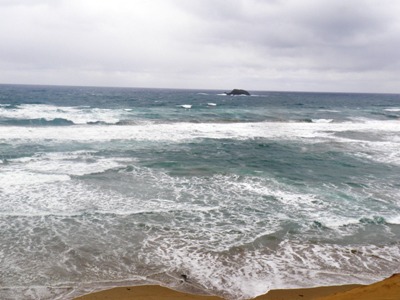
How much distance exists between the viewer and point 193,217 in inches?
456

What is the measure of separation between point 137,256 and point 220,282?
2.31m

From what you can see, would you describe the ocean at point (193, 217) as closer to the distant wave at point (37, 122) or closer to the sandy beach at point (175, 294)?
the sandy beach at point (175, 294)

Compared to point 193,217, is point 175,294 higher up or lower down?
lower down

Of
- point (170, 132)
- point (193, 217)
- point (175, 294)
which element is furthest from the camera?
point (170, 132)

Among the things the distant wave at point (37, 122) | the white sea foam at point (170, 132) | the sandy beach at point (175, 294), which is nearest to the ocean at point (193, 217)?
the sandy beach at point (175, 294)

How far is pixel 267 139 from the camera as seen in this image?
28891 millimetres

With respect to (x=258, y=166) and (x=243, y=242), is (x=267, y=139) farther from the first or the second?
(x=243, y=242)

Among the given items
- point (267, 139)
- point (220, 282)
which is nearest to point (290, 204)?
point (220, 282)

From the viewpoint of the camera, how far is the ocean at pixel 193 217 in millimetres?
8117

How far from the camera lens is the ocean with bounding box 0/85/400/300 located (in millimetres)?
8117

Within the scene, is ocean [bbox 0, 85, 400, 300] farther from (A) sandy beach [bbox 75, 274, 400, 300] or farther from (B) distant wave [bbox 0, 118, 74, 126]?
(B) distant wave [bbox 0, 118, 74, 126]

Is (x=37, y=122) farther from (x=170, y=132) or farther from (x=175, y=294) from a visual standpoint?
(x=175, y=294)

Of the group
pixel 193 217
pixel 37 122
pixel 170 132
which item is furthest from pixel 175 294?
pixel 37 122

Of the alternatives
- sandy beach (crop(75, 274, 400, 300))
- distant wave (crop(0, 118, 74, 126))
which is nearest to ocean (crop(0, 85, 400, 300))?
sandy beach (crop(75, 274, 400, 300))
